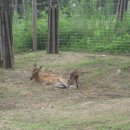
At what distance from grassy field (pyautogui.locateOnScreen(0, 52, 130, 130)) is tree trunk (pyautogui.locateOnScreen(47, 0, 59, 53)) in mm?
330

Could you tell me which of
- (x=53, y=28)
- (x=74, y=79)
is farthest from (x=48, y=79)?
(x=53, y=28)

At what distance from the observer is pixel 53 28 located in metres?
13.7

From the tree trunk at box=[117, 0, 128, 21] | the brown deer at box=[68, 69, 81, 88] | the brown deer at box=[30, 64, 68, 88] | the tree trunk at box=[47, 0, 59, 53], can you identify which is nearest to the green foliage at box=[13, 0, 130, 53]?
the tree trunk at box=[117, 0, 128, 21]

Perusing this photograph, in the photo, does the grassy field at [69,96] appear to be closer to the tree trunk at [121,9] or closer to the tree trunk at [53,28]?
the tree trunk at [53,28]

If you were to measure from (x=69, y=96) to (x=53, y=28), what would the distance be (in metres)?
5.46

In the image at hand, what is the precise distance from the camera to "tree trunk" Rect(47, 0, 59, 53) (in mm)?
13742

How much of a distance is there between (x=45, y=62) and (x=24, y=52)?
98.8 inches

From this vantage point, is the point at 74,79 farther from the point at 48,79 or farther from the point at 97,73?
the point at 97,73

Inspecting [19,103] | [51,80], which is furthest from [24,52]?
[19,103]

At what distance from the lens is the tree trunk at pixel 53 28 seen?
13742mm

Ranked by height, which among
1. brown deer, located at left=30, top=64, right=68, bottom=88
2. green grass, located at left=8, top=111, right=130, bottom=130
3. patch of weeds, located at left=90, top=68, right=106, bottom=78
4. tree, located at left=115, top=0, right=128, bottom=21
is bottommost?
patch of weeds, located at left=90, top=68, right=106, bottom=78

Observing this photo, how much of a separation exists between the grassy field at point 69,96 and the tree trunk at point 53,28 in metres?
0.33

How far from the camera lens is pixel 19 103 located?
7922 mm

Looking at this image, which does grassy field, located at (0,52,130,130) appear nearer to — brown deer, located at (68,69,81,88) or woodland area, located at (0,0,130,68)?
brown deer, located at (68,69,81,88)
